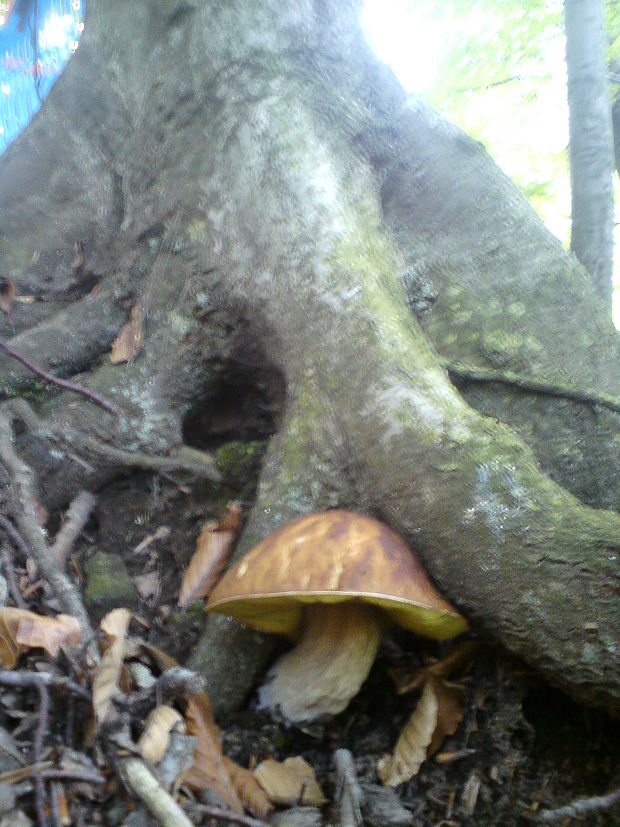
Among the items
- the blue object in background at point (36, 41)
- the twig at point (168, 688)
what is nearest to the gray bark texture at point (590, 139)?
the twig at point (168, 688)

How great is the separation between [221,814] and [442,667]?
0.77 m

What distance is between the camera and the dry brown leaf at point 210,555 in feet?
6.51

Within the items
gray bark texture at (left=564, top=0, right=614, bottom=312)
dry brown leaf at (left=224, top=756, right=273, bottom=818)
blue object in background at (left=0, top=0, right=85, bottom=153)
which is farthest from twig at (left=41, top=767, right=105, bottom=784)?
blue object in background at (left=0, top=0, right=85, bottom=153)

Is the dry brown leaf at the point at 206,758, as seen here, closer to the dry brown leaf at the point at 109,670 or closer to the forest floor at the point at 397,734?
the forest floor at the point at 397,734

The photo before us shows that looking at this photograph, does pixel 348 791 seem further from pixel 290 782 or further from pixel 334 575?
pixel 334 575

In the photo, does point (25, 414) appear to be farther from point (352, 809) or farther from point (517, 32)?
point (517, 32)

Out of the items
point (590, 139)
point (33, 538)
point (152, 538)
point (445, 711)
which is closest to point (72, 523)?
point (152, 538)

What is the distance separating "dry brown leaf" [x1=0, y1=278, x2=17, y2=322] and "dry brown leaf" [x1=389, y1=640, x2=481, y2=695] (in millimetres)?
2372

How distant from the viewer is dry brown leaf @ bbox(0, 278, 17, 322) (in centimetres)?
281

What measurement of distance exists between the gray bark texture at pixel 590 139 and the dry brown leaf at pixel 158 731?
2583 millimetres

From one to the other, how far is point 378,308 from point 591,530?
94 cm

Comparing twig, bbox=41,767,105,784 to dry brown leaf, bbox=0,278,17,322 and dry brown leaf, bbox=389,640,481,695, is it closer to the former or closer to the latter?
dry brown leaf, bbox=389,640,481,695

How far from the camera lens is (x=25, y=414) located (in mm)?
2256

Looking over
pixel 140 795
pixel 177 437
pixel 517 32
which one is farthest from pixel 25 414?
pixel 517 32
